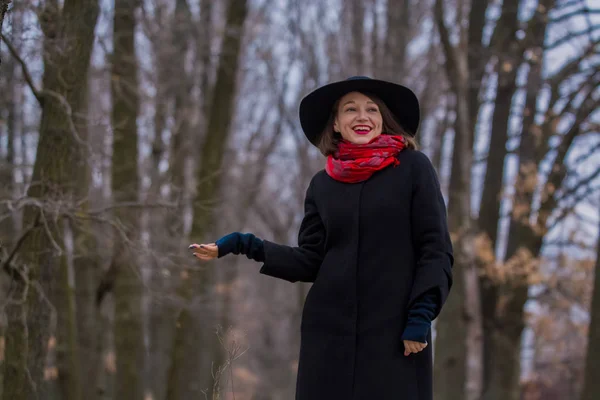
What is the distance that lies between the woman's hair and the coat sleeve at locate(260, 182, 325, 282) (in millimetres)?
295

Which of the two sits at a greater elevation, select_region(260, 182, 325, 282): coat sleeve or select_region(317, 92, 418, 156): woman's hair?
select_region(317, 92, 418, 156): woman's hair

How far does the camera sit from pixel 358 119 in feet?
13.2

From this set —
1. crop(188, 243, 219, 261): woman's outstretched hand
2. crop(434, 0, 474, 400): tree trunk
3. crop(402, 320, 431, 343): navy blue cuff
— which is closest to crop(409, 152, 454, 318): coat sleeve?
crop(402, 320, 431, 343): navy blue cuff

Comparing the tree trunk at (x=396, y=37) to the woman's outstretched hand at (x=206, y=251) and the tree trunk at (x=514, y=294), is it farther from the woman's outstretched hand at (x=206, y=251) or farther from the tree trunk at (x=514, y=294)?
the woman's outstretched hand at (x=206, y=251)

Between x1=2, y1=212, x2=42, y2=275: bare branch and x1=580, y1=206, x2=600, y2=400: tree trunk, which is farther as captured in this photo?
x1=580, y1=206, x2=600, y2=400: tree trunk

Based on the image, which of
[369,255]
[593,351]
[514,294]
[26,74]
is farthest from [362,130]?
[514,294]

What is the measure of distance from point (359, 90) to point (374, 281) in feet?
3.06

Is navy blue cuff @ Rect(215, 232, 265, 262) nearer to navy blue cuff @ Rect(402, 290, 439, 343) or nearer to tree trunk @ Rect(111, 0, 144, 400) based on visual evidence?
navy blue cuff @ Rect(402, 290, 439, 343)

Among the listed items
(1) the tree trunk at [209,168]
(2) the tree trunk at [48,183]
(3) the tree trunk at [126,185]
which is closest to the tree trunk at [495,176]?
(1) the tree trunk at [209,168]

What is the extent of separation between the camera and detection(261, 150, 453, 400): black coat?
3.66m

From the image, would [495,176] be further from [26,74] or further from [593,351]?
[26,74]

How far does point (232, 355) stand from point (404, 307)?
84cm

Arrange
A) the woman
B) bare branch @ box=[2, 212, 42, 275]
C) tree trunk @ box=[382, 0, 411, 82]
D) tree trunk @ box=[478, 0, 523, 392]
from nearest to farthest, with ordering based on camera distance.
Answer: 1. the woman
2. bare branch @ box=[2, 212, 42, 275]
3. tree trunk @ box=[478, 0, 523, 392]
4. tree trunk @ box=[382, 0, 411, 82]

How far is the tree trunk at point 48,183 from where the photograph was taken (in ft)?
18.9
